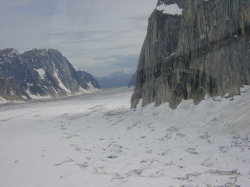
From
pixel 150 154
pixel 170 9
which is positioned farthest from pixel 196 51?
pixel 150 154

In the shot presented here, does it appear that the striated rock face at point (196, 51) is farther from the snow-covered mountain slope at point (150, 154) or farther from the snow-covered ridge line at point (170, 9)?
the snow-covered mountain slope at point (150, 154)

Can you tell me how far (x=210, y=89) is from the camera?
32875 millimetres

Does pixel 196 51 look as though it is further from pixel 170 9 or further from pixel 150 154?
pixel 150 154

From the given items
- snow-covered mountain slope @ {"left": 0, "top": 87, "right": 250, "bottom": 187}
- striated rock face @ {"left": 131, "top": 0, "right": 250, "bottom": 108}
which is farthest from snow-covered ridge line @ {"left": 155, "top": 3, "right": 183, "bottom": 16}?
snow-covered mountain slope @ {"left": 0, "top": 87, "right": 250, "bottom": 187}

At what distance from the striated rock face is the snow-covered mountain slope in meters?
2.29

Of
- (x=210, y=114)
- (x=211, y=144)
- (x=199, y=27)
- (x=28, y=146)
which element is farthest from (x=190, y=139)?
(x=199, y=27)

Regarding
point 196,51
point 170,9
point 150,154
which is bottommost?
point 150,154

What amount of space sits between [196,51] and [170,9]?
13.0 m

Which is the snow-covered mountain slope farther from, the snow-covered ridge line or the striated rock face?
the snow-covered ridge line

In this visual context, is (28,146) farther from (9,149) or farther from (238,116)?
(238,116)

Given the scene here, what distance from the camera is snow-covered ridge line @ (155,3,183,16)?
45.6m

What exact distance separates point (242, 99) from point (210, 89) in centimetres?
517

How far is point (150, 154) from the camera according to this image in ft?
70.6

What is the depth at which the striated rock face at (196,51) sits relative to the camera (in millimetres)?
30938
